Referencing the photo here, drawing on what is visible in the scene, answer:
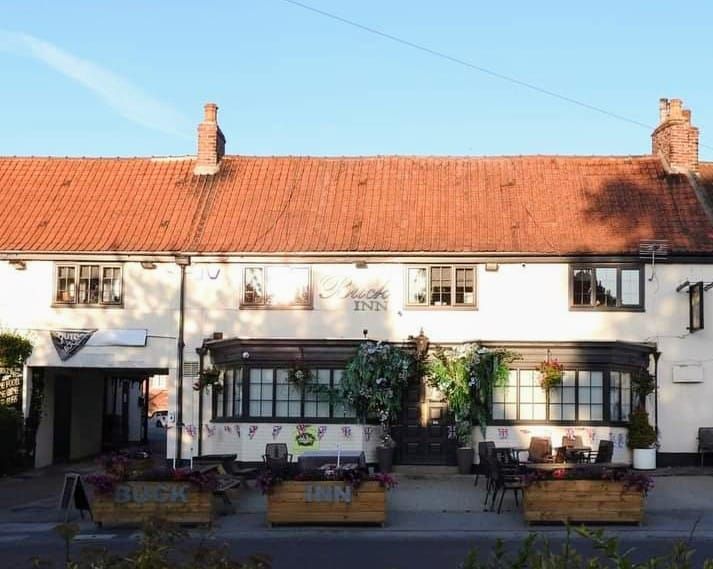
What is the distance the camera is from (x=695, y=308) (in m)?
21.9

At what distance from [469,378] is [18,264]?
1074 cm

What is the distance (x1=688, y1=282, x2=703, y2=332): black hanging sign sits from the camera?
71.1ft

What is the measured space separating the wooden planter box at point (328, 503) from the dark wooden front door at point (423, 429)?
7162mm

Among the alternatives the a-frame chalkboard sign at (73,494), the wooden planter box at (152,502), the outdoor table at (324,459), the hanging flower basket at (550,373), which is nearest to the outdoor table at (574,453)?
the hanging flower basket at (550,373)

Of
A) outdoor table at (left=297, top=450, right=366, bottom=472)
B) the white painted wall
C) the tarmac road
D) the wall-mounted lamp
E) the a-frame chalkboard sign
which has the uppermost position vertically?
the wall-mounted lamp

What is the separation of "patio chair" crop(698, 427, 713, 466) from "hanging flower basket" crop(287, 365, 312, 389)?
8.80 m

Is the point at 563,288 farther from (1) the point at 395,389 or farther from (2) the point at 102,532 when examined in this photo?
(2) the point at 102,532

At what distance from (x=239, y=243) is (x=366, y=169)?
15.4 feet

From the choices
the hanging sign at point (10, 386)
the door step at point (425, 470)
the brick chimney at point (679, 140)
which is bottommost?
the door step at point (425, 470)

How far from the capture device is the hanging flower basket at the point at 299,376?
72.0ft

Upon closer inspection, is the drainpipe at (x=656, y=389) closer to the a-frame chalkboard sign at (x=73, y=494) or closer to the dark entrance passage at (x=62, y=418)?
the a-frame chalkboard sign at (x=73, y=494)

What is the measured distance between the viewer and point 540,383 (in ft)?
71.5

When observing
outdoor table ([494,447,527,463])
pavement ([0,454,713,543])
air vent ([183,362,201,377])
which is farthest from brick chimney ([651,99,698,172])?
air vent ([183,362,201,377])

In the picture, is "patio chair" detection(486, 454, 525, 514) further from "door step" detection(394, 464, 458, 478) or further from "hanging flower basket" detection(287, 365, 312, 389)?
"hanging flower basket" detection(287, 365, 312, 389)
